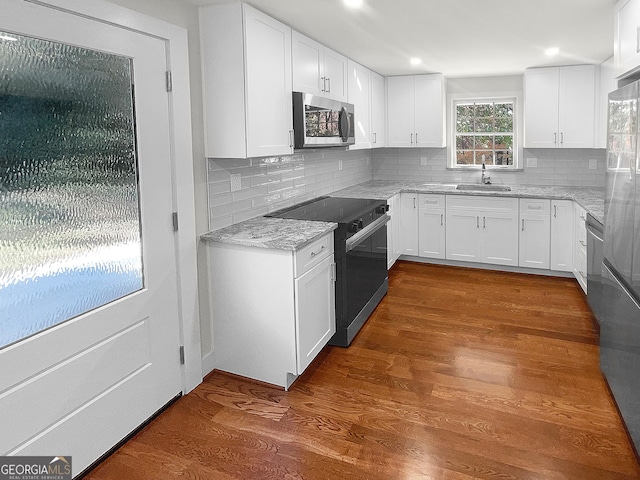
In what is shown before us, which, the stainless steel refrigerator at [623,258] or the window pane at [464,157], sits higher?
the window pane at [464,157]

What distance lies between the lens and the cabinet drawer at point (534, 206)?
4930mm

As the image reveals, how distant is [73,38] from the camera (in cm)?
201

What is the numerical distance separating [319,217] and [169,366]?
1462 mm

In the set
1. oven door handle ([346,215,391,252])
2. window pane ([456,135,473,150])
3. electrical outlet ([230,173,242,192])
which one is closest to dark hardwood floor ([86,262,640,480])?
oven door handle ([346,215,391,252])

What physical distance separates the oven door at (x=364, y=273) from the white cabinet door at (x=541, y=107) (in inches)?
83.8

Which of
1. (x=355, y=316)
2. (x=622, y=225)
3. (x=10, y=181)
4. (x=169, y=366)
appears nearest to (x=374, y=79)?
(x=355, y=316)

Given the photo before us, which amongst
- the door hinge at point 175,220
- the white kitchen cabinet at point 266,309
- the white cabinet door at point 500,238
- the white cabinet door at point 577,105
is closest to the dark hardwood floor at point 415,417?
the white kitchen cabinet at point 266,309

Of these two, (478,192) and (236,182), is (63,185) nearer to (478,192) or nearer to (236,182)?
(236,182)

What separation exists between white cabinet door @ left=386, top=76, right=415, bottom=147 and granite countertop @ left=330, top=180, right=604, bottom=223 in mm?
552

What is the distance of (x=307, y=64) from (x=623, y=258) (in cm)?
240

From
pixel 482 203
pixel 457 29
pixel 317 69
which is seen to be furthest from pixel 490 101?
pixel 317 69

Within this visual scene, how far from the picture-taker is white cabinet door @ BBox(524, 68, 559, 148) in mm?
5129

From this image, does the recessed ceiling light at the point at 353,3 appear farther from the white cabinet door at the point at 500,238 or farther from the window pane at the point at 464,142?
the window pane at the point at 464,142

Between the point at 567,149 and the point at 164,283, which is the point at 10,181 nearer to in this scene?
the point at 164,283
